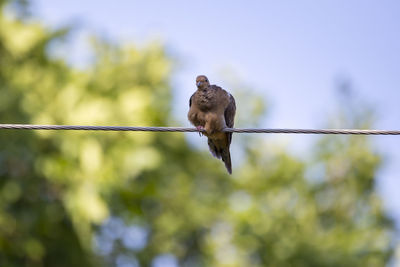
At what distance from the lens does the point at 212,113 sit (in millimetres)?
5660

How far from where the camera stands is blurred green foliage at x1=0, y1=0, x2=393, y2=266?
12602 mm

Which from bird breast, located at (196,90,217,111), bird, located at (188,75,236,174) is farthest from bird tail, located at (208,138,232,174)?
bird breast, located at (196,90,217,111)

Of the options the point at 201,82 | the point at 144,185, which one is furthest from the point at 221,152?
the point at 144,185

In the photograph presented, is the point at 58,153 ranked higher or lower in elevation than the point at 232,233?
higher

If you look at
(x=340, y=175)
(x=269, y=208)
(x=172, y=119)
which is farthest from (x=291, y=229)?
(x=172, y=119)

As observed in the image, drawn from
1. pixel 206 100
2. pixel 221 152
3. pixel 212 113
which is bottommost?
pixel 221 152

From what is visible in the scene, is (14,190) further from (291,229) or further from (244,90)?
(244,90)

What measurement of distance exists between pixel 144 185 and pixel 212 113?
965 cm

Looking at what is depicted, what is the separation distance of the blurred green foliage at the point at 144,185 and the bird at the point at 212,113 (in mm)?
6323

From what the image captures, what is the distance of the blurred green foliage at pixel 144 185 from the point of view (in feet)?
41.3

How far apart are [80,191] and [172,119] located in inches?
270

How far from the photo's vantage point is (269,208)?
19688 mm

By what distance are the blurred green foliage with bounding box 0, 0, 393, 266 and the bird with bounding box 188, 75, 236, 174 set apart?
249 inches

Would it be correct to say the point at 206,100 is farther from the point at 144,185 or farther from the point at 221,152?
the point at 144,185
